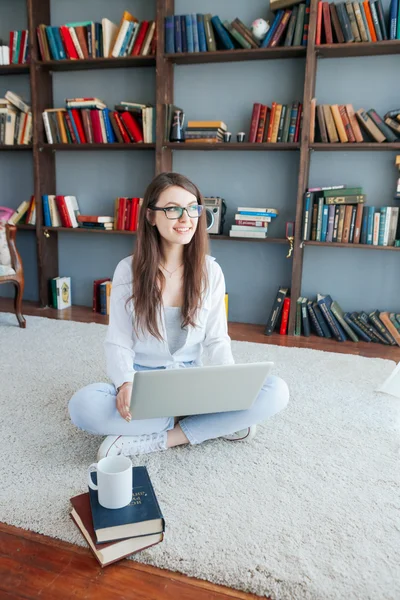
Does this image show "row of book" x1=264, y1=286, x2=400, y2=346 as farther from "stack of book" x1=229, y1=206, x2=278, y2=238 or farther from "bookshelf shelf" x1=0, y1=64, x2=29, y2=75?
"bookshelf shelf" x1=0, y1=64, x2=29, y2=75

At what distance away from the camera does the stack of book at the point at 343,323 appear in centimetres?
297

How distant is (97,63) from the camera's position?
3.27m

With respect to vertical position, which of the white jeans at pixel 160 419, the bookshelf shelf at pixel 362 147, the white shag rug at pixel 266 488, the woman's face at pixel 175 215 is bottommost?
the white shag rug at pixel 266 488

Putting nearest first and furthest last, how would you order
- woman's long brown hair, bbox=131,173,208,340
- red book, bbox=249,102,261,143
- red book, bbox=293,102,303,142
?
woman's long brown hair, bbox=131,173,208,340, red book, bbox=293,102,303,142, red book, bbox=249,102,261,143

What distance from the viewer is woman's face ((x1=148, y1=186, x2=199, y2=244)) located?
1.50m

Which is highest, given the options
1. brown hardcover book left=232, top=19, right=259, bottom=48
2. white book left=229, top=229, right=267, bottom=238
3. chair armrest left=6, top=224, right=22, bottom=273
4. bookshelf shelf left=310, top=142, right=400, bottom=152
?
brown hardcover book left=232, top=19, right=259, bottom=48

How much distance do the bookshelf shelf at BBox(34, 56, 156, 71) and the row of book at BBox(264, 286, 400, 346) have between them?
1.78 m

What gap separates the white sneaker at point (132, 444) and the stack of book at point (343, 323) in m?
1.73

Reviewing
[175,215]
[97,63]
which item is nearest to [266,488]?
[175,215]

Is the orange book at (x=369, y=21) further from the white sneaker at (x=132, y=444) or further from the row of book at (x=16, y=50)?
the white sneaker at (x=132, y=444)

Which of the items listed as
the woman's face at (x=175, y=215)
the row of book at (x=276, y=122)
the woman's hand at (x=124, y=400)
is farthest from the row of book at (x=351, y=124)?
the woman's hand at (x=124, y=400)

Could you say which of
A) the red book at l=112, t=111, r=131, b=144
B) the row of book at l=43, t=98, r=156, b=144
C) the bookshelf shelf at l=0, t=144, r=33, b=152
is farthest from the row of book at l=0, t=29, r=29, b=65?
the red book at l=112, t=111, r=131, b=144

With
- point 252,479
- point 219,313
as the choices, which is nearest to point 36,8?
point 219,313

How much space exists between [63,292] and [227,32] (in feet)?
6.96
